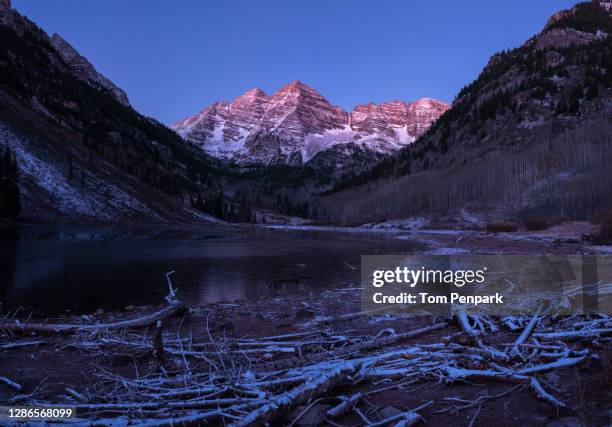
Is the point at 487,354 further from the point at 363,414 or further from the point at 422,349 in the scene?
the point at 363,414

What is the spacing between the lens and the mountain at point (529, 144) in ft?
309

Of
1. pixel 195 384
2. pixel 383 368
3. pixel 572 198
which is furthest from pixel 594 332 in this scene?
pixel 572 198

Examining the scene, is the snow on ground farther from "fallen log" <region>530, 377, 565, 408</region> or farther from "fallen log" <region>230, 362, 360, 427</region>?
"fallen log" <region>530, 377, 565, 408</region>

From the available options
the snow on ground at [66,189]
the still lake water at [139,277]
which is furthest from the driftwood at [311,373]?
the snow on ground at [66,189]

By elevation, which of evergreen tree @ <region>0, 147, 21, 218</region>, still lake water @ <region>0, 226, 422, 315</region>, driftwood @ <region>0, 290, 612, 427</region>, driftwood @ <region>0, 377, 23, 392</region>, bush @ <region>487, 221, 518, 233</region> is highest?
evergreen tree @ <region>0, 147, 21, 218</region>

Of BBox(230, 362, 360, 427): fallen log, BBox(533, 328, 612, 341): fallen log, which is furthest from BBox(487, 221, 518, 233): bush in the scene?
BBox(230, 362, 360, 427): fallen log

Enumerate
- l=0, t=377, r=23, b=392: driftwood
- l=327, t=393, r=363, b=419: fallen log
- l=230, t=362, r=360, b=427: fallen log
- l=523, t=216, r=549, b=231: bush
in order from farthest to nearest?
l=523, t=216, r=549, b=231: bush
l=0, t=377, r=23, b=392: driftwood
l=327, t=393, r=363, b=419: fallen log
l=230, t=362, r=360, b=427: fallen log

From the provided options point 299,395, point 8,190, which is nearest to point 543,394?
point 299,395

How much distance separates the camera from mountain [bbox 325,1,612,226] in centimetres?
Result: 9429

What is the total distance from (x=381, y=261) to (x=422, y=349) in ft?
87.0

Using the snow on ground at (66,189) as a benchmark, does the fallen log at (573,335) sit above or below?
below

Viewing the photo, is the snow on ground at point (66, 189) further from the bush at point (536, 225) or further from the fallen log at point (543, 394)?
the fallen log at point (543, 394)

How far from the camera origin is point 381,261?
33625 mm

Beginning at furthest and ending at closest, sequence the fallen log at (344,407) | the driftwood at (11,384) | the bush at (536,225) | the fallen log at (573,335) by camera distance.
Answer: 1. the bush at (536,225)
2. the fallen log at (573,335)
3. the driftwood at (11,384)
4. the fallen log at (344,407)
